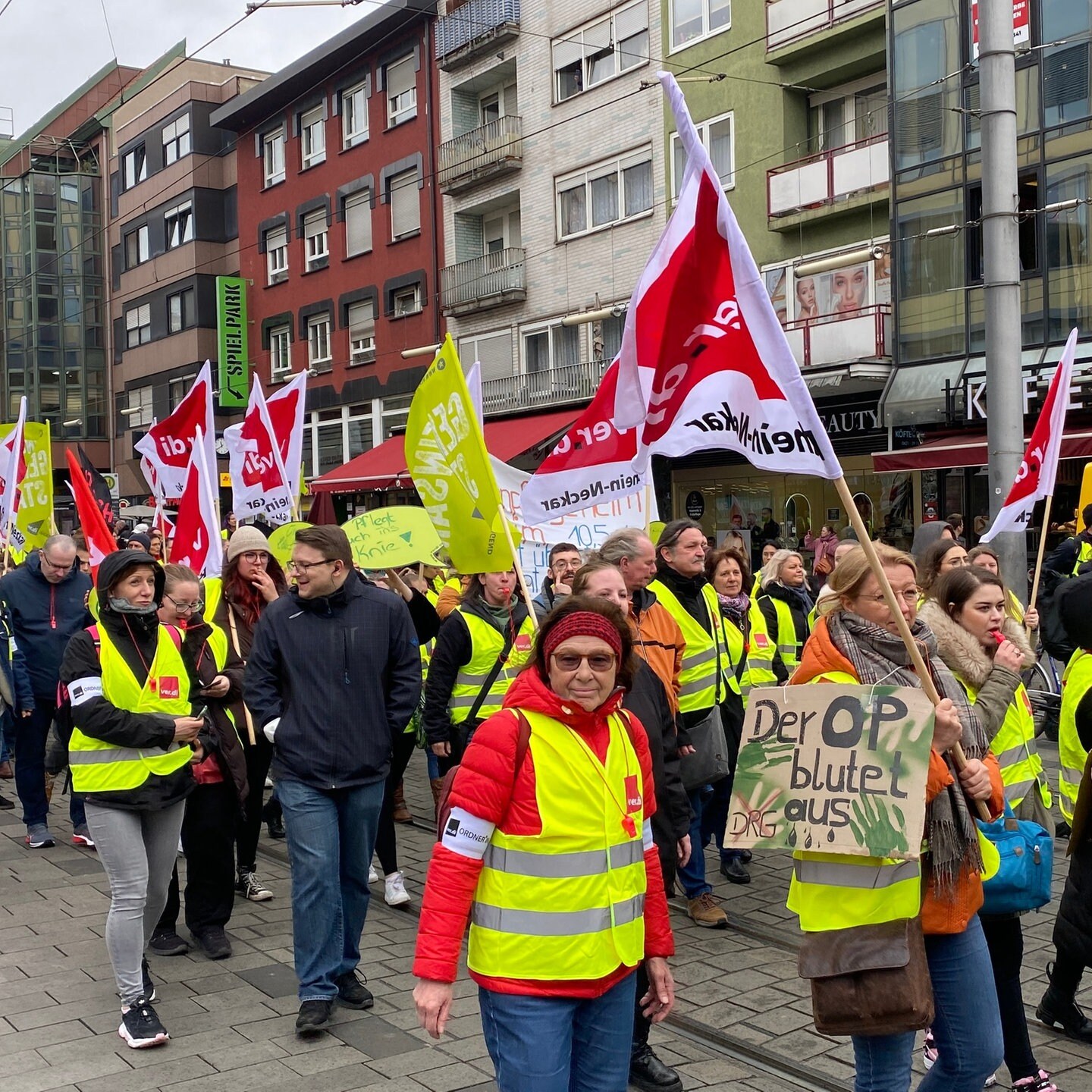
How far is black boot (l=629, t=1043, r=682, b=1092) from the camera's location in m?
4.51

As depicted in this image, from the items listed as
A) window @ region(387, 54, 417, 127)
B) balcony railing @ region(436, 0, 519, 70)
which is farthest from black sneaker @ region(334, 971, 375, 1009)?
window @ region(387, 54, 417, 127)

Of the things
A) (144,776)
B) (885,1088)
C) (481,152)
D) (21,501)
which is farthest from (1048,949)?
(481,152)

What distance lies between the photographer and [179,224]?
43594 millimetres

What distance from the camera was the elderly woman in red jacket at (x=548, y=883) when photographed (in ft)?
10.6

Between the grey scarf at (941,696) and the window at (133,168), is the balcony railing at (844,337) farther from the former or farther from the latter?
the window at (133,168)

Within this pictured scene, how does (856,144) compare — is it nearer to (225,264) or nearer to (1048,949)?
(1048,949)

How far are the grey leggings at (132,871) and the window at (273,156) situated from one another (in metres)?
35.5

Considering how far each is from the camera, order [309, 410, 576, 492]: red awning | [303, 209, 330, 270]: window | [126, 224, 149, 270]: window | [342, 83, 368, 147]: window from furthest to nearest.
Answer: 1. [126, 224, 149, 270]: window
2. [303, 209, 330, 270]: window
3. [342, 83, 368, 147]: window
4. [309, 410, 576, 492]: red awning

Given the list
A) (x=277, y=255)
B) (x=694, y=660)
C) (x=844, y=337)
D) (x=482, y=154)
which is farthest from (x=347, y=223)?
(x=694, y=660)

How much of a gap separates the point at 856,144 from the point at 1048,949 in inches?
739

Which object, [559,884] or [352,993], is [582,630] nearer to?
[559,884]

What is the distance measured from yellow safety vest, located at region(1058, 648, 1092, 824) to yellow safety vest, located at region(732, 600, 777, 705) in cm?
286

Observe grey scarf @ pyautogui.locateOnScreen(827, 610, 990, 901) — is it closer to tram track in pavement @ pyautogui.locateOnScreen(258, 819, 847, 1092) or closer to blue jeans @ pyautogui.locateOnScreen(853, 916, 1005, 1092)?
blue jeans @ pyautogui.locateOnScreen(853, 916, 1005, 1092)

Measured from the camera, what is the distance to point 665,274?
4754 millimetres
